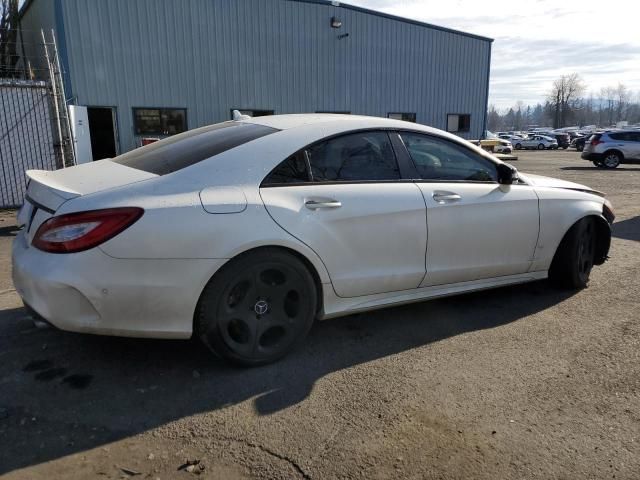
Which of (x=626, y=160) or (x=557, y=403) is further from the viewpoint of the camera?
(x=626, y=160)

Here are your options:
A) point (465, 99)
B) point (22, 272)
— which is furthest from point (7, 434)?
point (465, 99)

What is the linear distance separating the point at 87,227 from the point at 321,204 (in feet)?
4.30

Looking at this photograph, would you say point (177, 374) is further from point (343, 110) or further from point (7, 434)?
point (343, 110)

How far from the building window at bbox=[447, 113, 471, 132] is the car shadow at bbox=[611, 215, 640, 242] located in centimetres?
1544

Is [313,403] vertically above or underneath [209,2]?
underneath

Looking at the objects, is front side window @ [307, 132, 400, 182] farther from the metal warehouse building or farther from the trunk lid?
the metal warehouse building

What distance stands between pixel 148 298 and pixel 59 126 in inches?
279

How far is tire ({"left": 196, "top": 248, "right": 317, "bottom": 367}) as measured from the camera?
287 cm

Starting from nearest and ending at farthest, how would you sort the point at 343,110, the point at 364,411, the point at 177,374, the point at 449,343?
the point at 364,411
the point at 177,374
the point at 449,343
the point at 343,110

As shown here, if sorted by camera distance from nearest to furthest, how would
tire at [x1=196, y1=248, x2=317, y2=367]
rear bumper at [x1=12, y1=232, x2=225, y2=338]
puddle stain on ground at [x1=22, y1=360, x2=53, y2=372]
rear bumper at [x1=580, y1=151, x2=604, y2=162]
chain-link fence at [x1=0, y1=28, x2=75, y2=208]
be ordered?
rear bumper at [x1=12, y1=232, x2=225, y2=338] < tire at [x1=196, y1=248, x2=317, y2=367] < puddle stain on ground at [x1=22, y1=360, x2=53, y2=372] < chain-link fence at [x1=0, y1=28, x2=75, y2=208] < rear bumper at [x1=580, y1=151, x2=604, y2=162]

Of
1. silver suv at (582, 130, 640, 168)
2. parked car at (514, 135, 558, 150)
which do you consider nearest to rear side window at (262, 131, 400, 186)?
silver suv at (582, 130, 640, 168)

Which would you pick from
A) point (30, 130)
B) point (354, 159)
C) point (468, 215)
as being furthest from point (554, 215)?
point (30, 130)

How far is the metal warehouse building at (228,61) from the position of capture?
1473cm

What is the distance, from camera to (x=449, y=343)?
3529 millimetres
